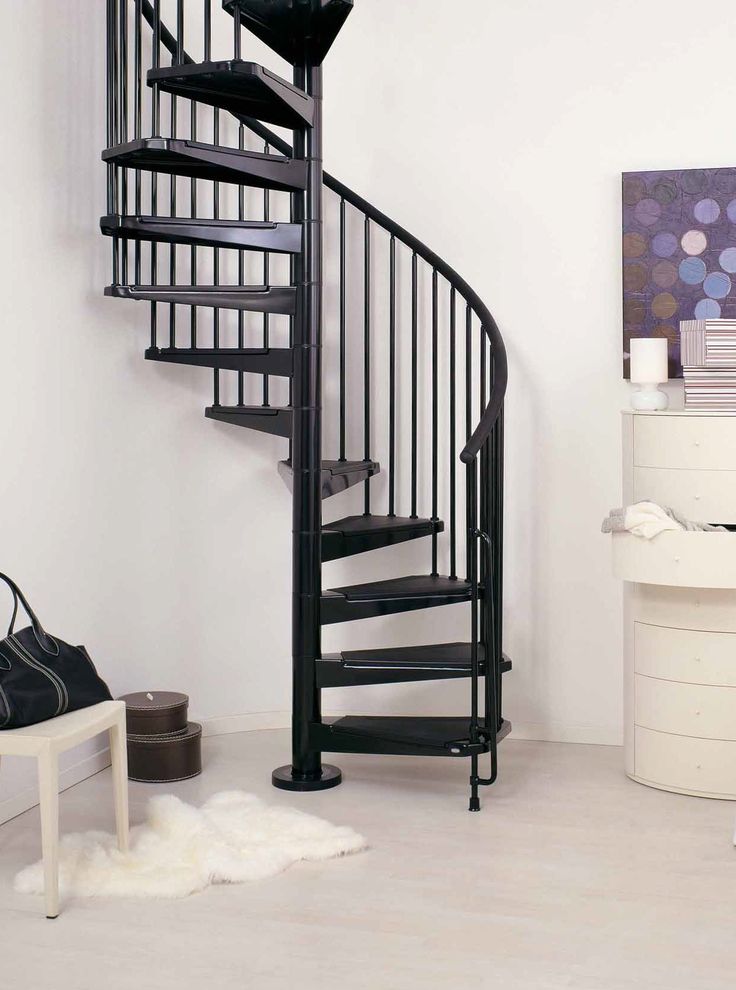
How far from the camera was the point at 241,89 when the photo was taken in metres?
3.29

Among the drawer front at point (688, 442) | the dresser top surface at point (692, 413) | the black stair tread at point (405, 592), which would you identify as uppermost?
the dresser top surface at point (692, 413)

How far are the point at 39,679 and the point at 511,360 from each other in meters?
2.14

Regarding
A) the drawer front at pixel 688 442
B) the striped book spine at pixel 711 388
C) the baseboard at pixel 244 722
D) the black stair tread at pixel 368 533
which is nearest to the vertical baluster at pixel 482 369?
the black stair tread at pixel 368 533

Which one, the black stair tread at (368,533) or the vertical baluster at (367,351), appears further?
the vertical baluster at (367,351)

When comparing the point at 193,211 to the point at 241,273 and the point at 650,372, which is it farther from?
A: the point at 650,372

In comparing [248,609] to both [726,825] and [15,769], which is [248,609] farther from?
[726,825]

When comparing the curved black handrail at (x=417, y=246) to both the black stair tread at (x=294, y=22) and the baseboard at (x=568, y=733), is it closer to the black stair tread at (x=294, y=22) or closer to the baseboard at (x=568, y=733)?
the black stair tread at (x=294, y=22)

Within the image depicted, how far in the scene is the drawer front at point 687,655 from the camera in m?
3.45

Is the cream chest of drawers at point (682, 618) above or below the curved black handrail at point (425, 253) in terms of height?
below

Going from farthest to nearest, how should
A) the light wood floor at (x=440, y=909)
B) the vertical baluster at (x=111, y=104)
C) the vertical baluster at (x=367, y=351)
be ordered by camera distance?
the vertical baluster at (x=367, y=351), the vertical baluster at (x=111, y=104), the light wood floor at (x=440, y=909)

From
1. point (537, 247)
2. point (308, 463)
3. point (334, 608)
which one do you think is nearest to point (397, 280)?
point (537, 247)

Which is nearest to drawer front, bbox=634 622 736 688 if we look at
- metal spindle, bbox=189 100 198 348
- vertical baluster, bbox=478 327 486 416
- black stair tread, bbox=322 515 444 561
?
black stair tread, bbox=322 515 444 561

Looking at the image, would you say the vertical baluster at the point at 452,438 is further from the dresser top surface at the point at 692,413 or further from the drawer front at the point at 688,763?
the drawer front at the point at 688,763

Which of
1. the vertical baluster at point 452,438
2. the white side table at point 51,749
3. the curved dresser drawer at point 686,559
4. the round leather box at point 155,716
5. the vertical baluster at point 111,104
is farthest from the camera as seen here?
the vertical baluster at point 452,438
